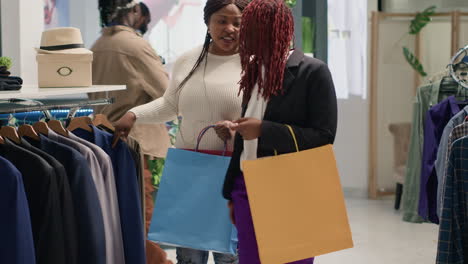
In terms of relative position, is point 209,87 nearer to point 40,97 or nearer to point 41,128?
point 40,97

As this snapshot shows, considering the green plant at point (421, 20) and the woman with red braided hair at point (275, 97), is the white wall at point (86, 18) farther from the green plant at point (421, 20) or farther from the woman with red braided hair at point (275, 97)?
the woman with red braided hair at point (275, 97)

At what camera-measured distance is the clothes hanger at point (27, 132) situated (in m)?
2.48

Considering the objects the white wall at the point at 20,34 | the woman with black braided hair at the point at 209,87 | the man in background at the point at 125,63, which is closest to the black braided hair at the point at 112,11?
the man in background at the point at 125,63

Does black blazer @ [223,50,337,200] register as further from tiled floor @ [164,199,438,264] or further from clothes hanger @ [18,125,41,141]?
tiled floor @ [164,199,438,264]

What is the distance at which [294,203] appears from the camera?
2496 millimetres

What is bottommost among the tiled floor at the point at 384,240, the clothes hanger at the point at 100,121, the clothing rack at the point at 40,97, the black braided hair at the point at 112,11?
the tiled floor at the point at 384,240

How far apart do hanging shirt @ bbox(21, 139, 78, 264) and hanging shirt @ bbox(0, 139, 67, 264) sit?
0.04 meters

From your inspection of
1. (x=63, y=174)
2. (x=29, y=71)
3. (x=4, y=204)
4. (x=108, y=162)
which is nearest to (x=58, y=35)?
(x=108, y=162)

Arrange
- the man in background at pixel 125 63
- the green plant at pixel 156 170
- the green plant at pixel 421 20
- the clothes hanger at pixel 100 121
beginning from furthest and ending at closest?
the green plant at pixel 421 20 → the green plant at pixel 156 170 → the man in background at pixel 125 63 → the clothes hanger at pixel 100 121

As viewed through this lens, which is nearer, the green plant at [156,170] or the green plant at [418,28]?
the green plant at [156,170]

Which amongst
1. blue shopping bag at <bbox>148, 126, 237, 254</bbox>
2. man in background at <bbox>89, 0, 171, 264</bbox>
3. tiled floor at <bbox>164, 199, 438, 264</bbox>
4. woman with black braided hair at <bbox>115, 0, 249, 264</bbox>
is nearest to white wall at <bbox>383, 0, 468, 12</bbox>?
tiled floor at <bbox>164, 199, 438, 264</bbox>

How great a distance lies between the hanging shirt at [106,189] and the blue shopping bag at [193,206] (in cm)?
35

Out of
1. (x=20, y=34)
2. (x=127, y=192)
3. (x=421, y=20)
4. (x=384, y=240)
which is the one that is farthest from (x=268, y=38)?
(x=421, y=20)

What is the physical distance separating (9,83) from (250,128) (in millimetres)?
952
